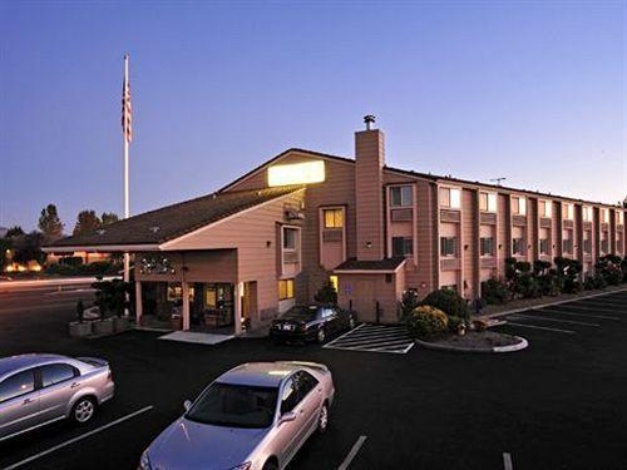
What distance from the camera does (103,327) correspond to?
975 inches

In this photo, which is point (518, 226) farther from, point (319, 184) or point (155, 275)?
point (155, 275)

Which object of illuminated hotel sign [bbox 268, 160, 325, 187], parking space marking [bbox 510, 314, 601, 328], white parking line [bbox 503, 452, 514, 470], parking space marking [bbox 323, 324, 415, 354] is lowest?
parking space marking [bbox 510, 314, 601, 328]

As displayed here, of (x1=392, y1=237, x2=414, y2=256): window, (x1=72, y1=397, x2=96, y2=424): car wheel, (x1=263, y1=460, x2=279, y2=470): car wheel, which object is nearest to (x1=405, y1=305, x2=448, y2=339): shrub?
(x1=392, y1=237, x2=414, y2=256): window

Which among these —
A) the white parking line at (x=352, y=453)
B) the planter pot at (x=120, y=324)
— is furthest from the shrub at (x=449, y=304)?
the planter pot at (x=120, y=324)

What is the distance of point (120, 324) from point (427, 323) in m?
16.0

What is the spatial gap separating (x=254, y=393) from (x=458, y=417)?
5.55 metres

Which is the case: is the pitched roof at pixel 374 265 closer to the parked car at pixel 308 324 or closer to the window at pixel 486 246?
the parked car at pixel 308 324

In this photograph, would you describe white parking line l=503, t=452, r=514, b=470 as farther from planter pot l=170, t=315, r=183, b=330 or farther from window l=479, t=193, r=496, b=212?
window l=479, t=193, r=496, b=212

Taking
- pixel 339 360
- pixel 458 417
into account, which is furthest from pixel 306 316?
pixel 458 417

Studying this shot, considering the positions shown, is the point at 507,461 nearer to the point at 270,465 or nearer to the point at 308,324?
the point at 270,465

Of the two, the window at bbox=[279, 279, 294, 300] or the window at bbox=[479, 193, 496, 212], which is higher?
the window at bbox=[479, 193, 496, 212]

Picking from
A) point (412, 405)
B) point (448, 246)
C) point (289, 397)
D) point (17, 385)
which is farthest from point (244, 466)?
point (448, 246)

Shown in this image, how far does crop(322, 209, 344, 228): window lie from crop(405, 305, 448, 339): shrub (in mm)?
10762

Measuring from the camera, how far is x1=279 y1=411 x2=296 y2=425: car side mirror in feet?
26.9
